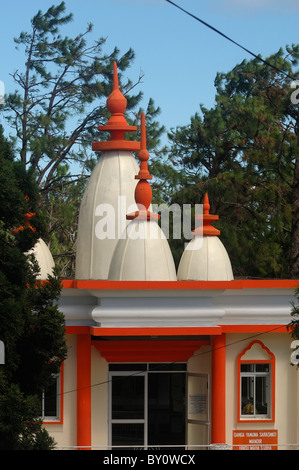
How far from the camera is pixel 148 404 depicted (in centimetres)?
2511

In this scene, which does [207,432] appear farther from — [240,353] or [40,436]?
[40,436]

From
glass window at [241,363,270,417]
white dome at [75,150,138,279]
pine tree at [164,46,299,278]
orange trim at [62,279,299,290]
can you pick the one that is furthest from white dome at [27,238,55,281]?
pine tree at [164,46,299,278]

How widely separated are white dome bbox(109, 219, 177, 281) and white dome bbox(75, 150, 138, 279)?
212 cm

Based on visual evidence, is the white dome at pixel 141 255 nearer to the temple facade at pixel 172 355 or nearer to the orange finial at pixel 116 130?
the temple facade at pixel 172 355

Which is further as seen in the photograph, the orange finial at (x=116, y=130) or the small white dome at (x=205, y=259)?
the orange finial at (x=116, y=130)

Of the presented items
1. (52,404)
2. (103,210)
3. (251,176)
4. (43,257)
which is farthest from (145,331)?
(251,176)

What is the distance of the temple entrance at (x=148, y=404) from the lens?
2481 centimetres

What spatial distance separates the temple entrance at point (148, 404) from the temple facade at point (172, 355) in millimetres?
22

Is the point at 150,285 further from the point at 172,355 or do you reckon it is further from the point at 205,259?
the point at 172,355

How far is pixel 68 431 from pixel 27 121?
19864mm

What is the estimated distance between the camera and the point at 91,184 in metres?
26.7

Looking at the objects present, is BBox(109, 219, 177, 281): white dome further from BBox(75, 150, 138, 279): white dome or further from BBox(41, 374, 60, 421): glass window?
BBox(41, 374, 60, 421): glass window

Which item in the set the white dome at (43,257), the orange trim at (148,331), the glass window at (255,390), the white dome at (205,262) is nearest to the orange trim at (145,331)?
the orange trim at (148,331)
